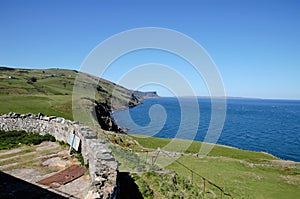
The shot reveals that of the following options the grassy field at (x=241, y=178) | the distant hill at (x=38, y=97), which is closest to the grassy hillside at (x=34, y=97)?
the distant hill at (x=38, y=97)

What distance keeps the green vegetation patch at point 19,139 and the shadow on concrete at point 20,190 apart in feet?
21.4

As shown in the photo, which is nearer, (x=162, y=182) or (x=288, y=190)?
(x=162, y=182)

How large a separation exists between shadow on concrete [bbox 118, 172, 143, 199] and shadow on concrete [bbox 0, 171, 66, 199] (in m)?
3.56

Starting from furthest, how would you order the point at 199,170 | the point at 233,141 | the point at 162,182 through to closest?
the point at 233,141 < the point at 199,170 < the point at 162,182

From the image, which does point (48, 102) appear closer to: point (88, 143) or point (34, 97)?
point (34, 97)

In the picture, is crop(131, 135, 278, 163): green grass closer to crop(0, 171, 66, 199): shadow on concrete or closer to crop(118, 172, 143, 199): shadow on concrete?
crop(118, 172, 143, 199): shadow on concrete

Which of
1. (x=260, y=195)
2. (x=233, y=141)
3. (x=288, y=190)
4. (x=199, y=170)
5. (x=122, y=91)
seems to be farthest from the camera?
(x=122, y=91)

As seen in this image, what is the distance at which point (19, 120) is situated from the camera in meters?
21.7

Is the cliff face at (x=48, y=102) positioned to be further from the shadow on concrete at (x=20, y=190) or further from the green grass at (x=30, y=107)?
the shadow on concrete at (x=20, y=190)

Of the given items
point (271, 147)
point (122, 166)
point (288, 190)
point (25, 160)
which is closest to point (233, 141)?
point (271, 147)

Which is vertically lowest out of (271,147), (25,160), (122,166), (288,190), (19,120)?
(271,147)

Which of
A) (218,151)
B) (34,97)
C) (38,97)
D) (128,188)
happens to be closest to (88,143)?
(128,188)

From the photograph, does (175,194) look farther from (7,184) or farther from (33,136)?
(33,136)

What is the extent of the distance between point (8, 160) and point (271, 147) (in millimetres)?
65926
